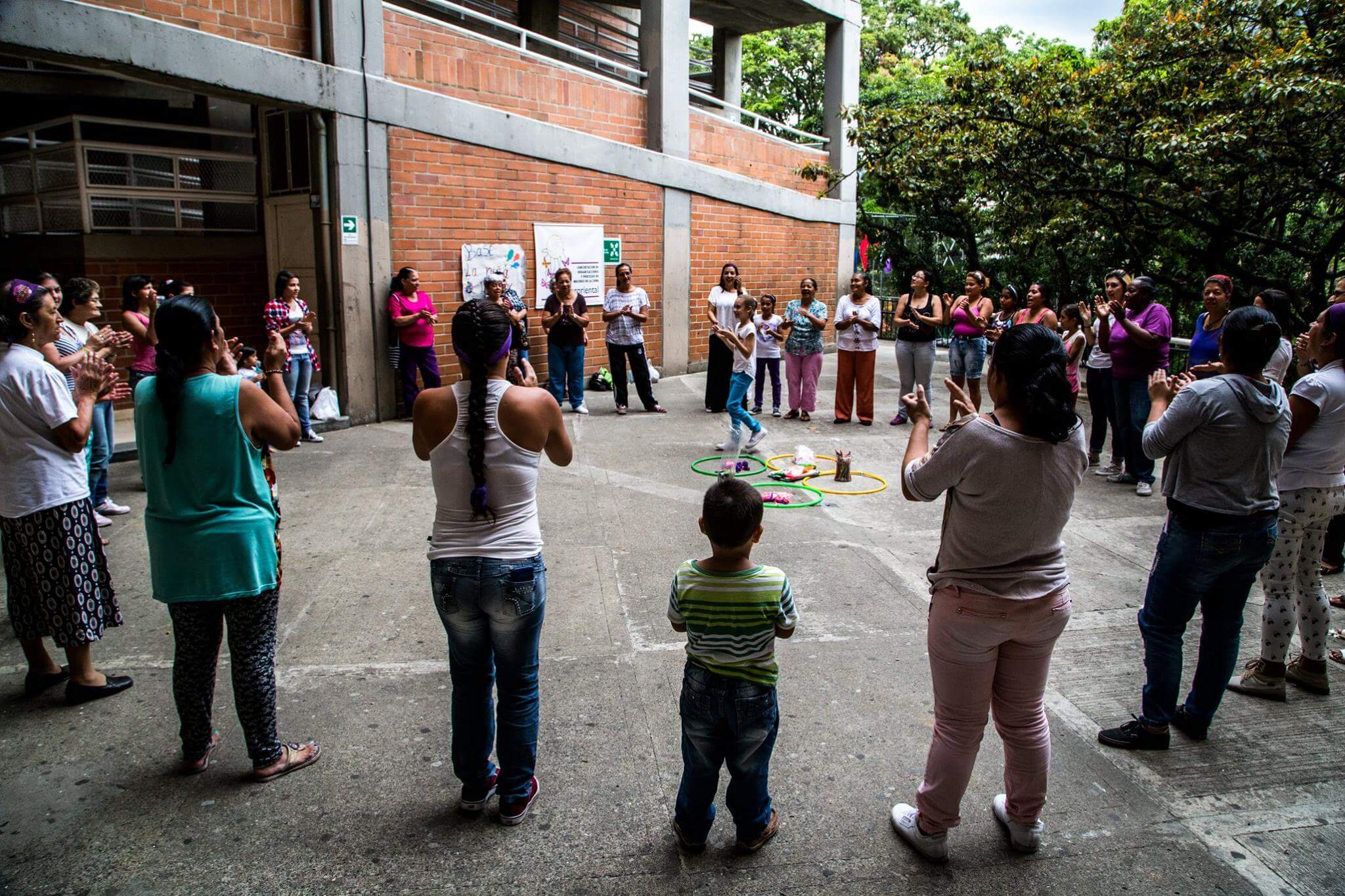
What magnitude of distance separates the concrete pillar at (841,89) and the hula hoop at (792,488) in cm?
1109

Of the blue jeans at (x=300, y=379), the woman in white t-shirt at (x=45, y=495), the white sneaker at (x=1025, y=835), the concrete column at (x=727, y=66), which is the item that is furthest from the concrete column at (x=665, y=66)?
the white sneaker at (x=1025, y=835)

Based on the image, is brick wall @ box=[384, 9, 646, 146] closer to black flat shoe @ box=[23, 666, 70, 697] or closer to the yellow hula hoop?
the yellow hula hoop

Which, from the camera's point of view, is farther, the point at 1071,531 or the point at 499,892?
the point at 1071,531

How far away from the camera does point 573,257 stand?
13.2 m

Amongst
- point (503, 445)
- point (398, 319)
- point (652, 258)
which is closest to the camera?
point (503, 445)

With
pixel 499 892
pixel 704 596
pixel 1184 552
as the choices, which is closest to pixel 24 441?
pixel 499 892

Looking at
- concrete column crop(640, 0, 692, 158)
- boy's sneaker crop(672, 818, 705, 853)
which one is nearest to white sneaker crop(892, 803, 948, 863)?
boy's sneaker crop(672, 818, 705, 853)

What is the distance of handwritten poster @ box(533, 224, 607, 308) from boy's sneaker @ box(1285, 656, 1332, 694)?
9.87m

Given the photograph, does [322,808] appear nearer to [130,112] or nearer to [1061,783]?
[1061,783]

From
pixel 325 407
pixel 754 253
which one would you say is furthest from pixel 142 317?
pixel 754 253

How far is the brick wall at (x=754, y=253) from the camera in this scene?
51.6ft

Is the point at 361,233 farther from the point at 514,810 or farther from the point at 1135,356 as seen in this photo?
the point at 514,810

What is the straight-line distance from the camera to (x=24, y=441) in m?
4.18

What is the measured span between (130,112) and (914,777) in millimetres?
13336
